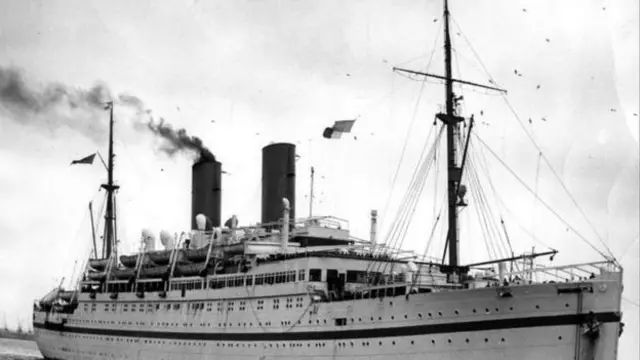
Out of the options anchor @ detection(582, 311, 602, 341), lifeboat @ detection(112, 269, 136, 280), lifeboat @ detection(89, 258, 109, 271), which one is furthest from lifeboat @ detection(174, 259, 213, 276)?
anchor @ detection(582, 311, 602, 341)

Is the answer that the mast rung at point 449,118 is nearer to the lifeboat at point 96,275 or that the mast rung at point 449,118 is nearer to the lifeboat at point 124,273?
the lifeboat at point 124,273

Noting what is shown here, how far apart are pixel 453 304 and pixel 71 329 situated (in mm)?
31602

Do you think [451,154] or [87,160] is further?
[87,160]

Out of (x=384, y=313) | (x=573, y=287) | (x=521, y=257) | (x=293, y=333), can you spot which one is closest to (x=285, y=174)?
(x=293, y=333)

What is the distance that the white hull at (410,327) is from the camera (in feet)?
89.4

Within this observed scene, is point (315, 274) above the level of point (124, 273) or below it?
above

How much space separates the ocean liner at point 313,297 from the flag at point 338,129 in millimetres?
4108

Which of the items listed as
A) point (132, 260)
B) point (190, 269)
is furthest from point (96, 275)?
point (190, 269)

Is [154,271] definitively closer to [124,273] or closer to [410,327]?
[124,273]

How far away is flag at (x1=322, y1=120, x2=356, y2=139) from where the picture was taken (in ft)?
125

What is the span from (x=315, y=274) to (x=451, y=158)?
24.9ft

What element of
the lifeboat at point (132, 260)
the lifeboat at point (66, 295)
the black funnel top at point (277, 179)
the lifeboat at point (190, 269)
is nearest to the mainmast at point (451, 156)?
→ the black funnel top at point (277, 179)

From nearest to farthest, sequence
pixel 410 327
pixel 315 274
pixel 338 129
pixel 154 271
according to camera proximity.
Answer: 1. pixel 410 327
2. pixel 315 274
3. pixel 338 129
4. pixel 154 271

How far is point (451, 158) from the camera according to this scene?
34750mm
